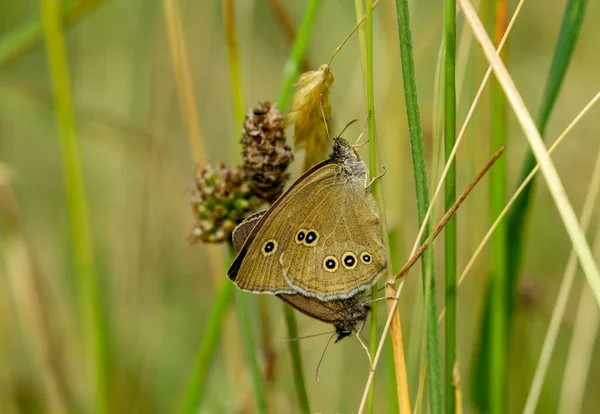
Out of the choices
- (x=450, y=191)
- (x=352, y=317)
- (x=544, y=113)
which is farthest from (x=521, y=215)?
(x=352, y=317)

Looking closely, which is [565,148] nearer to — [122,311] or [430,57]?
[430,57]

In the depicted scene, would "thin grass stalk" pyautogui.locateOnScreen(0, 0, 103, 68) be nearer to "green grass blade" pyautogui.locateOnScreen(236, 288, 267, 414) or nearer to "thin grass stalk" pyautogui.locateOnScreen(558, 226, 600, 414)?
"green grass blade" pyautogui.locateOnScreen(236, 288, 267, 414)

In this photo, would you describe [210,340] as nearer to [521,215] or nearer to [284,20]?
[521,215]

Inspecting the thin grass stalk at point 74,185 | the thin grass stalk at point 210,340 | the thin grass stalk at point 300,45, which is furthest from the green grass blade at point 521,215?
the thin grass stalk at point 74,185

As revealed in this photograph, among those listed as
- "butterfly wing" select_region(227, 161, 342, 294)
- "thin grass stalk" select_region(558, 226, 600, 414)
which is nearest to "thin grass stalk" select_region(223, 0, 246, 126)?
"butterfly wing" select_region(227, 161, 342, 294)

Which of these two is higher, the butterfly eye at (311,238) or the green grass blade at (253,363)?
the butterfly eye at (311,238)

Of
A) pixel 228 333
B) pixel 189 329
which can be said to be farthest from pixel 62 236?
pixel 228 333

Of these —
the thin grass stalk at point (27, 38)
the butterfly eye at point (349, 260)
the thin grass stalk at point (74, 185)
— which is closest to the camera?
Result: the butterfly eye at point (349, 260)

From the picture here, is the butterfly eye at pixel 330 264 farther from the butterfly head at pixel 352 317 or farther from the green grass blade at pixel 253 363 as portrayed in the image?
the green grass blade at pixel 253 363

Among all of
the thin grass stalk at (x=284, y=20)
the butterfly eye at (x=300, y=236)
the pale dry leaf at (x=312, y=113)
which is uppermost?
the thin grass stalk at (x=284, y=20)
